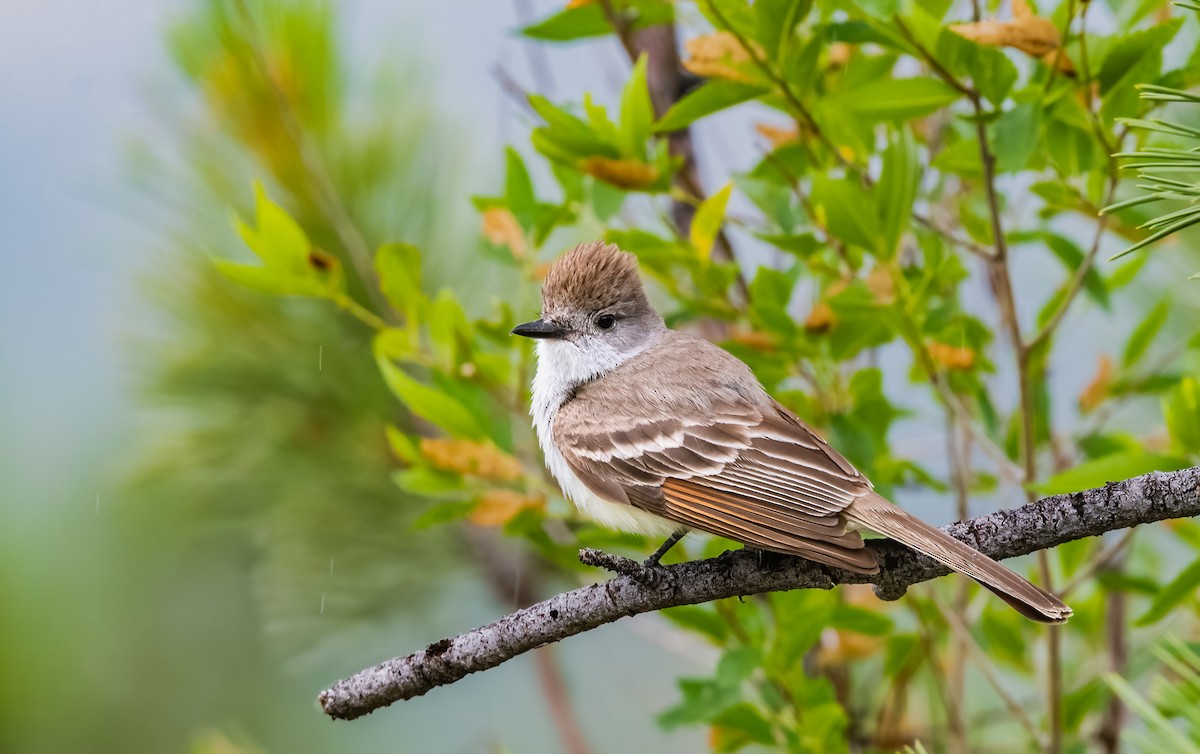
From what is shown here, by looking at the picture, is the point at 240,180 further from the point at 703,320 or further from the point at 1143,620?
the point at 1143,620

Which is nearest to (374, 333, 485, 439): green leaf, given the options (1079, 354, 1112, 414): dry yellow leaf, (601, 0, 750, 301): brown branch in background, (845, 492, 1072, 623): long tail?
(845, 492, 1072, 623): long tail

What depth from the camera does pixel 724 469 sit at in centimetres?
208

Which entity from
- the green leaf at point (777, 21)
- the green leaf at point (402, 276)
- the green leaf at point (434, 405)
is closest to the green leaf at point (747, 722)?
the green leaf at point (434, 405)

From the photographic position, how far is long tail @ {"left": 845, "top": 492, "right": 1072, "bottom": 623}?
155 centimetres

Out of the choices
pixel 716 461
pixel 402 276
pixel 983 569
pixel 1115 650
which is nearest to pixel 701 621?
pixel 716 461

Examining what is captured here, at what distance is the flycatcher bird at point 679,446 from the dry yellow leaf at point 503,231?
0.19 metres

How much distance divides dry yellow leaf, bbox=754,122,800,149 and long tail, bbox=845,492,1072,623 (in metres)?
1.02

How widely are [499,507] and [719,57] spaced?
87cm

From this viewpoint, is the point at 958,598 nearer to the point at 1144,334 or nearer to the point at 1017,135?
the point at 1144,334

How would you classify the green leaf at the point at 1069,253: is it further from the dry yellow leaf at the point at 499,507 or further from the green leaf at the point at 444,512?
the green leaf at the point at 444,512

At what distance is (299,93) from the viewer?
9.89 feet

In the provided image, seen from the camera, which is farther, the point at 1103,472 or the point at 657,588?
the point at 1103,472

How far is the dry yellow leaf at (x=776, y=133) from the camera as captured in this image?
98.0 inches

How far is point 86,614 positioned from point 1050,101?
318 centimetres
